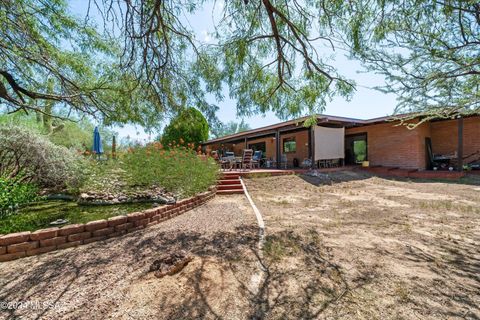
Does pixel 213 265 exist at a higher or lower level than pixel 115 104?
lower

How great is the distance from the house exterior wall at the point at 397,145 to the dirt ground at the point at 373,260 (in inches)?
286

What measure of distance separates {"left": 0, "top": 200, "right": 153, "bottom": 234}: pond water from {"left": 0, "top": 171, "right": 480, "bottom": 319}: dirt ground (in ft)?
3.55

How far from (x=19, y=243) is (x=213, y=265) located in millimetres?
2604

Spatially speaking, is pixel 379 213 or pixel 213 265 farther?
pixel 379 213

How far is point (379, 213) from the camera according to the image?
5.10 metres

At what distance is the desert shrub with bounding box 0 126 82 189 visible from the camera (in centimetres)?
507

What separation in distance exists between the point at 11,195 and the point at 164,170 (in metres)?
2.91

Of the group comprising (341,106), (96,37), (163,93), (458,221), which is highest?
(96,37)

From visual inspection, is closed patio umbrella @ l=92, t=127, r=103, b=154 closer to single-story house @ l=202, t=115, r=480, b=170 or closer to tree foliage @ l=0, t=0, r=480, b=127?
tree foliage @ l=0, t=0, r=480, b=127

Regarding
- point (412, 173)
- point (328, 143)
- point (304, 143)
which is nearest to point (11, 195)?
point (328, 143)

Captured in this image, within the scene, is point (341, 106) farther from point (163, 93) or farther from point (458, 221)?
point (163, 93)

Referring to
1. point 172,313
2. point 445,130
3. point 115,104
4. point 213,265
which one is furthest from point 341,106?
point 445,130

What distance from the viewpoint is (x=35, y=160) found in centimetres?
538

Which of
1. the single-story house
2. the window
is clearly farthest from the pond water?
the window
